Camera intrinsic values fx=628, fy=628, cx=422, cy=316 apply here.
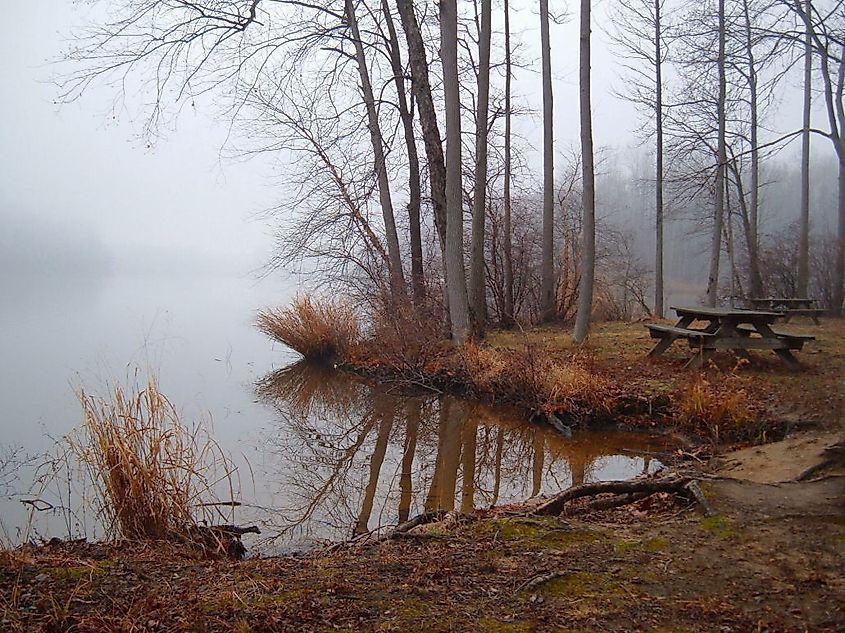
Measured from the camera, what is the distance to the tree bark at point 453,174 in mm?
10117

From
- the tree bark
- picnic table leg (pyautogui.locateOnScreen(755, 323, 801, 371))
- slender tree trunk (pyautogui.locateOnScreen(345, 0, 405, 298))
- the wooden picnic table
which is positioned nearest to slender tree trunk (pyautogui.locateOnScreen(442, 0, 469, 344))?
the tree bark

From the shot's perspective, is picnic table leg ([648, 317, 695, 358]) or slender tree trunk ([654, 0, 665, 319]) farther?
slender tree trunk ([654, 0, 665, 319])

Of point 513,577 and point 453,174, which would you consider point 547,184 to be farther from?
point 513,577

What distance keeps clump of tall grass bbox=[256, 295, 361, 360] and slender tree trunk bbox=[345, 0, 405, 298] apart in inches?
54.2

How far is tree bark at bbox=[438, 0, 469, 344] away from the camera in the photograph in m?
10.1

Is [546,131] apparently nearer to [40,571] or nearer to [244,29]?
[244,29]

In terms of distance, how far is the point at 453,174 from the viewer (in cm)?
1025

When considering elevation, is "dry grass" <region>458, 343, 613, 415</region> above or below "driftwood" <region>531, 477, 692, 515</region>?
above

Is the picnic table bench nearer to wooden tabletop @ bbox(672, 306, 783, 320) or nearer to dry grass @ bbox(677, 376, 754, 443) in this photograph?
wooden tabletop @ bbox(672, 306, 783, 320)

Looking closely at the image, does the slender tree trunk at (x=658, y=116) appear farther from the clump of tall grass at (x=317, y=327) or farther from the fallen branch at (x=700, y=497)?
the fallen branch at (x=700, y=497)

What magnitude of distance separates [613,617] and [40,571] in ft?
7.76

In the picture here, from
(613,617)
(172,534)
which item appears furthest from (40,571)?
(613,617)

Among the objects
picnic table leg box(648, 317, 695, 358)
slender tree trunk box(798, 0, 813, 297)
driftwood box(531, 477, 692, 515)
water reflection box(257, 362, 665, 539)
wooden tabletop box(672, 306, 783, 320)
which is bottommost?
water reflection box(257, 362, 665, 539)

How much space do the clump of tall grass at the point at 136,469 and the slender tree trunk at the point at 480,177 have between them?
7742 millimetres
